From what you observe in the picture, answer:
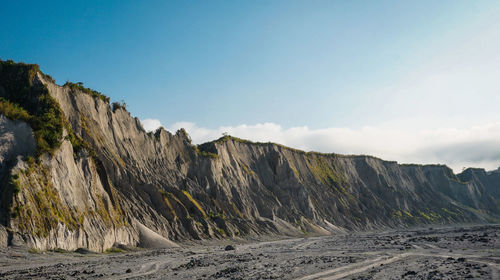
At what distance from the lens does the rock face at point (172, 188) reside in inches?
1065

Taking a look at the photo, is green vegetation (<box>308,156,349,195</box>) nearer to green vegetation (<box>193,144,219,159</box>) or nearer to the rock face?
the rock face

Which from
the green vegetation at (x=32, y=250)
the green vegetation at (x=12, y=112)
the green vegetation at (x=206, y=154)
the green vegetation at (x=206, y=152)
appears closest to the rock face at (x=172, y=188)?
the green vegetation at (x=206, y=152)

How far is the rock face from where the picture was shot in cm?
2705

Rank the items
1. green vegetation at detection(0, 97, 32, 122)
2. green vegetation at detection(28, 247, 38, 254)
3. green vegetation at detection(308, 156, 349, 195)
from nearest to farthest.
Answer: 1. green vegetation at detection(28, 247, 38, 254)
2. green vegetation at detection(0, 97, 32, 122)
3. green vegetation at detection(308, 156, 349, 195)

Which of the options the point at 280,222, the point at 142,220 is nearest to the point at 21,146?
the point at 142,220

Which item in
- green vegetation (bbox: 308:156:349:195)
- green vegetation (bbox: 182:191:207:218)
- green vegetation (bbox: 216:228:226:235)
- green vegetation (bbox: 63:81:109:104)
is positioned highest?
green vegetation (bbox: 63:81:109:104)

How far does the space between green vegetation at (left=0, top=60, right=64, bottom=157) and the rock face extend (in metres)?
0.64

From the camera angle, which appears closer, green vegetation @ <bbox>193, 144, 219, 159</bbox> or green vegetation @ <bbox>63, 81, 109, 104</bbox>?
green vegetation @ <bbox>63, 81, 109, 104</bbox>

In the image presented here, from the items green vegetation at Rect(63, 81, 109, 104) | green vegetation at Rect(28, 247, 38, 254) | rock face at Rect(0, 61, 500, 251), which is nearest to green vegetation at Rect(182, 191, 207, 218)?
rock face at Rect(0, 61, 500, 251)

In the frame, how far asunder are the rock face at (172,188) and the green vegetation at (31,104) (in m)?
0.64

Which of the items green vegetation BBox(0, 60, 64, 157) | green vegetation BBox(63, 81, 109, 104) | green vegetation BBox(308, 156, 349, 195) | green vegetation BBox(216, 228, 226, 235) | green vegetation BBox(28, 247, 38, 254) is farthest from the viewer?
green vegetation BBox(308, 156, 349, 195)

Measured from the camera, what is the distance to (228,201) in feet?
183

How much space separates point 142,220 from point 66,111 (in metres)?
15.5

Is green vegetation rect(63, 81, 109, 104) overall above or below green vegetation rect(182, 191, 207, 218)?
above
